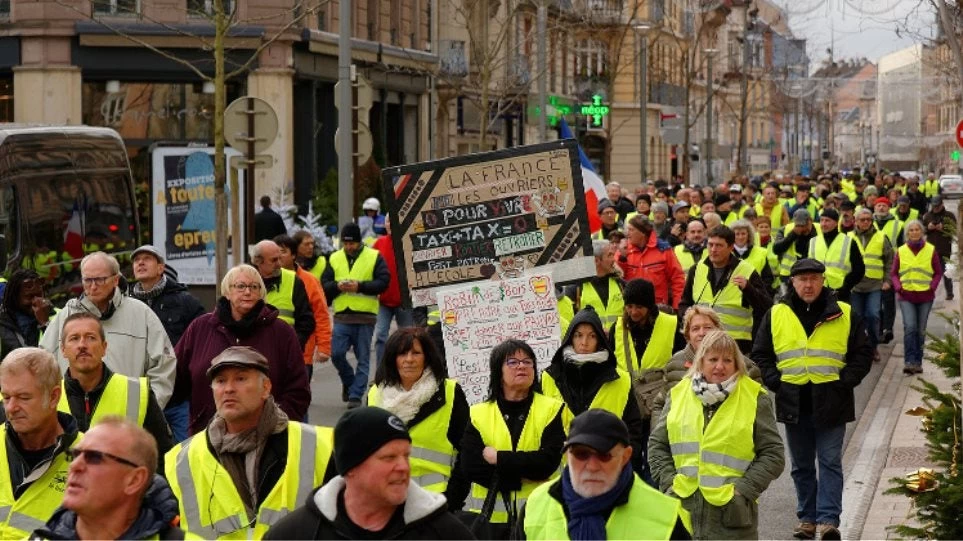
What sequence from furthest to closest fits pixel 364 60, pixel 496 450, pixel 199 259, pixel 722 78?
pixel 722 78 → pixel 364 60 → pixel 199 259 → pixel 496 450

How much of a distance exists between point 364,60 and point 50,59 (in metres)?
7.44

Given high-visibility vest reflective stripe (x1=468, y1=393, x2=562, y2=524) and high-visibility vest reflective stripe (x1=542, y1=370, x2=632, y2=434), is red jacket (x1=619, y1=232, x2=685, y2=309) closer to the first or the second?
high-visibility vest reflective stripe (x1=542, y1=370, x2=632, y2=434)

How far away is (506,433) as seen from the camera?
26.2 ft

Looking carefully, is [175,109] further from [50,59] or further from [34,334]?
[34,334]

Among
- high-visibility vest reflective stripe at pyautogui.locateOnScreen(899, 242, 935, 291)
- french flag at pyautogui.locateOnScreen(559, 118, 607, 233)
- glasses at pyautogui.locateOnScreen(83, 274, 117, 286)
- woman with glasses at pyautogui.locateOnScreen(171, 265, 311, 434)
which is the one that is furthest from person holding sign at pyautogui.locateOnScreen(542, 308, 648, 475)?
high-visibility vest reflective stripe at pyautogui.locateOnScreen(899, 242, 935, 291)

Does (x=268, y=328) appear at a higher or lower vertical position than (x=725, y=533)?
higher

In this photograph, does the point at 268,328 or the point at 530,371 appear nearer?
the point at 530,371

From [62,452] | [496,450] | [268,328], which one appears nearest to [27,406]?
[62,452]

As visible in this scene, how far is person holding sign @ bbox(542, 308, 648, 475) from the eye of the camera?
355 inches

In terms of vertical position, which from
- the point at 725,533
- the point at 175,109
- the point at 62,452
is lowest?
the point at 725,533

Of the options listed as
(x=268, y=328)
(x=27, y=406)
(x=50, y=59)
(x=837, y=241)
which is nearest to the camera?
(x=27, y=406)

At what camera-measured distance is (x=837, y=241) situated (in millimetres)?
19156

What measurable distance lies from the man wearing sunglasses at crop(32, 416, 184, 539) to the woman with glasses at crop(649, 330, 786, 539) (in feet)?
11.2

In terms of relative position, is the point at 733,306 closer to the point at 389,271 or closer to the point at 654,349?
the point at 654,349
